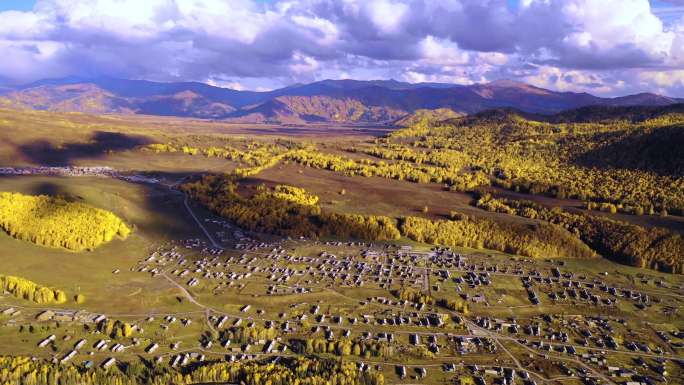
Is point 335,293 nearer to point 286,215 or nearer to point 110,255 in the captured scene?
point 286,215

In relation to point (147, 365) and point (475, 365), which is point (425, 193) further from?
point (147, 365)

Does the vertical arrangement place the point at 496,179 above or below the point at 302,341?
above

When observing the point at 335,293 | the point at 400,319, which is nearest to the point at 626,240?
the point at 400,319

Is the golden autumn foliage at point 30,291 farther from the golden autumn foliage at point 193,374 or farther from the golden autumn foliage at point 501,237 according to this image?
the golden autumn foliage at point 501,237

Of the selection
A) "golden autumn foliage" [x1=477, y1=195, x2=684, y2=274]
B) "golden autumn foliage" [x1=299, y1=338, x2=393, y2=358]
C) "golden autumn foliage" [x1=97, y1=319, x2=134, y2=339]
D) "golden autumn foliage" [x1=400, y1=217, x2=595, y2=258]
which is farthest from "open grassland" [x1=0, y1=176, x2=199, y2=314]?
"golden autumn foliage" [x1=477, y1=195, x2=684, y2=274]

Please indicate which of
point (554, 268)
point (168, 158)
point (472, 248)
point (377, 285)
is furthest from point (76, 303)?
point (168, 158)

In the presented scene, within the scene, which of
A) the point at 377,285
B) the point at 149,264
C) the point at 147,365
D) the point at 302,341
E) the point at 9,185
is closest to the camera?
the point at 147,365
